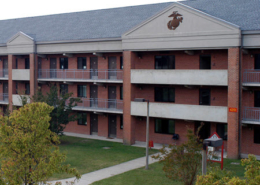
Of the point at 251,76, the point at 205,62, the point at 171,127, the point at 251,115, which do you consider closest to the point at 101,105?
the point at 171,127

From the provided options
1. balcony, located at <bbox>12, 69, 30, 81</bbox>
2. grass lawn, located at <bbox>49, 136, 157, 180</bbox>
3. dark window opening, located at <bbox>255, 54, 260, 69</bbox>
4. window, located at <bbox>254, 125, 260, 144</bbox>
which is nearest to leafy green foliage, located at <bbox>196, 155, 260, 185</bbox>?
grass lawn, located at <bbox>49, 136, 157, 180</bbox>

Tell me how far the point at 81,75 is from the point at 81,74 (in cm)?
10

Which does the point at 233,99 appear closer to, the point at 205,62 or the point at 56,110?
the point at 205,62

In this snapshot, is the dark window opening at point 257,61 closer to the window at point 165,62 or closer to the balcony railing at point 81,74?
the window at point 165,62

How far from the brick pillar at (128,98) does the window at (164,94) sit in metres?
2.38

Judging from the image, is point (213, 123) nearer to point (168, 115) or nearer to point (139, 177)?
point (168, 115)

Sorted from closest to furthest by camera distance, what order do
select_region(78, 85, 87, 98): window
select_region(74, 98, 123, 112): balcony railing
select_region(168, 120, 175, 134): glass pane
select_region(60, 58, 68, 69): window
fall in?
select_region(168, 120, 175, 134): glass pane, select_region(74, 98, 123, 112): balcony railing, select_region(78, 85, 87, 98): window, select_region(60, 58, 68, 69): window

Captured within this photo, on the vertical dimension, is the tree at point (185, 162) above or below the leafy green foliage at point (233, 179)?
below

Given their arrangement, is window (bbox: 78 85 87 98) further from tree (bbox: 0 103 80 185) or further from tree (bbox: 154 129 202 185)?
tree (bbox: 0 103 80 185)

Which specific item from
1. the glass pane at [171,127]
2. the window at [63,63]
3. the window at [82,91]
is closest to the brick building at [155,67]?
the window at [82,91]

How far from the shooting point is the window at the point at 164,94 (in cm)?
3036

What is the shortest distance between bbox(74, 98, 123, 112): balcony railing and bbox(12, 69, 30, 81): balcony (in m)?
6.90

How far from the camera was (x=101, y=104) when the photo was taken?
34.1 metres

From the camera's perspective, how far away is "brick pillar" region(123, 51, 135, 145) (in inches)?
1185
